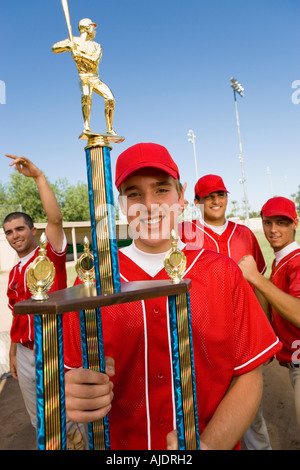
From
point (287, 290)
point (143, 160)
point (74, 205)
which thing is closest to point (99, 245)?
point (143, 160)

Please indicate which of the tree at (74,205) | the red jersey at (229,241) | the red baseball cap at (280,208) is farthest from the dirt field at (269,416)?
the tree at (74,205)

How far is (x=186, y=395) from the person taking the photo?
878 mm

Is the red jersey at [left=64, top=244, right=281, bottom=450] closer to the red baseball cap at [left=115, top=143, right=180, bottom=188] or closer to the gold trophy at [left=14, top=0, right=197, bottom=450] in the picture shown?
the gold trophy at [left=14, top=0, right=197, bottom=450]

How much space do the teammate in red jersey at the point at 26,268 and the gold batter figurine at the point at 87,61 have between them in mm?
1186

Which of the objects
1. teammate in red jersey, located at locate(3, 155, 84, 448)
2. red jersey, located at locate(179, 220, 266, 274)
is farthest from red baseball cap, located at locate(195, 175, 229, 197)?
teammate in red jersey, located at locate(3, 155, 84, 448)

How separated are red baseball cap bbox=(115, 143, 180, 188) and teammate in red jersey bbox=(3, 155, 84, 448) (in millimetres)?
1028

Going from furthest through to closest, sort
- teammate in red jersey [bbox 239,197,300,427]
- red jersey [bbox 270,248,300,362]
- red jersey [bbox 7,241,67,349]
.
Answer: red jersey [bbox 7,241,67,349] < red jersey [bbox 270,248,300,362] < teammate in red jersey [bbox 239,197,300,427]

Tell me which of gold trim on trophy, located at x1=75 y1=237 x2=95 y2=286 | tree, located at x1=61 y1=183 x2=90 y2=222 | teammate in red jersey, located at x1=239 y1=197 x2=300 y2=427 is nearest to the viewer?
gold trim on trophy, located at x1=75 y1=237 x2=95 y2=286

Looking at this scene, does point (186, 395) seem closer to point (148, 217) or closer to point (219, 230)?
point (148, 217)

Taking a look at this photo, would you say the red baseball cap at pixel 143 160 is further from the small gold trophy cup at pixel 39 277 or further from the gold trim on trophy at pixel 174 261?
the small gold trophy cup at pixel 39 277

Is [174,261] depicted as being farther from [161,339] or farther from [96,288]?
[161,339]

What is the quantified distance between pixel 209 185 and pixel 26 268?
195 cm

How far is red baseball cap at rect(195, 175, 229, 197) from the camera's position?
124 inches
